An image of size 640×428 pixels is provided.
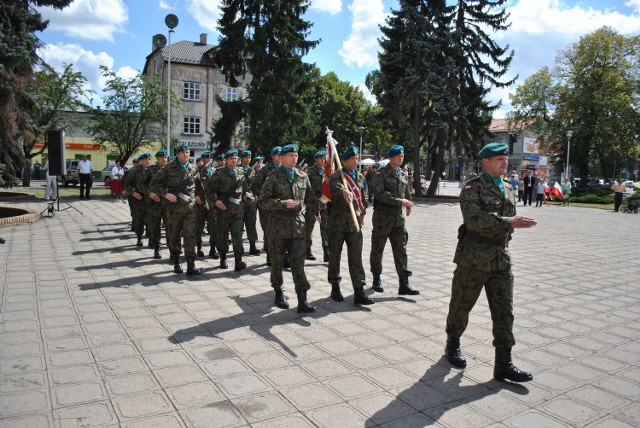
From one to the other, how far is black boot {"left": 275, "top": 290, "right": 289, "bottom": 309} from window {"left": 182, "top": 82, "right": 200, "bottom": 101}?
4846 centimetres

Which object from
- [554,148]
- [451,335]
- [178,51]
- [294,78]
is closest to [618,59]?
[554,148]

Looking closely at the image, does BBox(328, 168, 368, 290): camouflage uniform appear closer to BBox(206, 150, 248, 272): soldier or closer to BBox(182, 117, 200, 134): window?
BBox(206, 150, 248, 272): soldier

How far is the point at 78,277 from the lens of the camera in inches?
304

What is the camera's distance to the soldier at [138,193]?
10.8 meters

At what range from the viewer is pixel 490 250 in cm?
424

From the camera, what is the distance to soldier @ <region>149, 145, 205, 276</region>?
8094mm

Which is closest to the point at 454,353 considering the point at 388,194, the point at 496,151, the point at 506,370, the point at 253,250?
the point at 506,370

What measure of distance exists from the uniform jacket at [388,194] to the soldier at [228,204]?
2.71 meters

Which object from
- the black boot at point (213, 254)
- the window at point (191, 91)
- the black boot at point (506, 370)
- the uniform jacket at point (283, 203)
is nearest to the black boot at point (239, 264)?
the black boot at point (213, 254)

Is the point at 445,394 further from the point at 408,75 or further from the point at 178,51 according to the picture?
the point at 178,51

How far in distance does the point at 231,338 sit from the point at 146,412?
5.38 feet

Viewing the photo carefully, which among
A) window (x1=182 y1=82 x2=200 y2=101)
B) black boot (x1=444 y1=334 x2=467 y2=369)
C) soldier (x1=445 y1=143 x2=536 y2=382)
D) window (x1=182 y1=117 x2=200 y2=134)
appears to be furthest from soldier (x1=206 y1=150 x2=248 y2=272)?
window (x1=182 y1=82 x2=200 y2=101)

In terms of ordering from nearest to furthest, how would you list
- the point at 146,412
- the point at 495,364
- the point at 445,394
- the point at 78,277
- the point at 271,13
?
the point at 146,412 → the point at 445,394 → the point at 495,364 → the point at 78,277 → the point at 271,13

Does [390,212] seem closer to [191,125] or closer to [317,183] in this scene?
[317,183]
